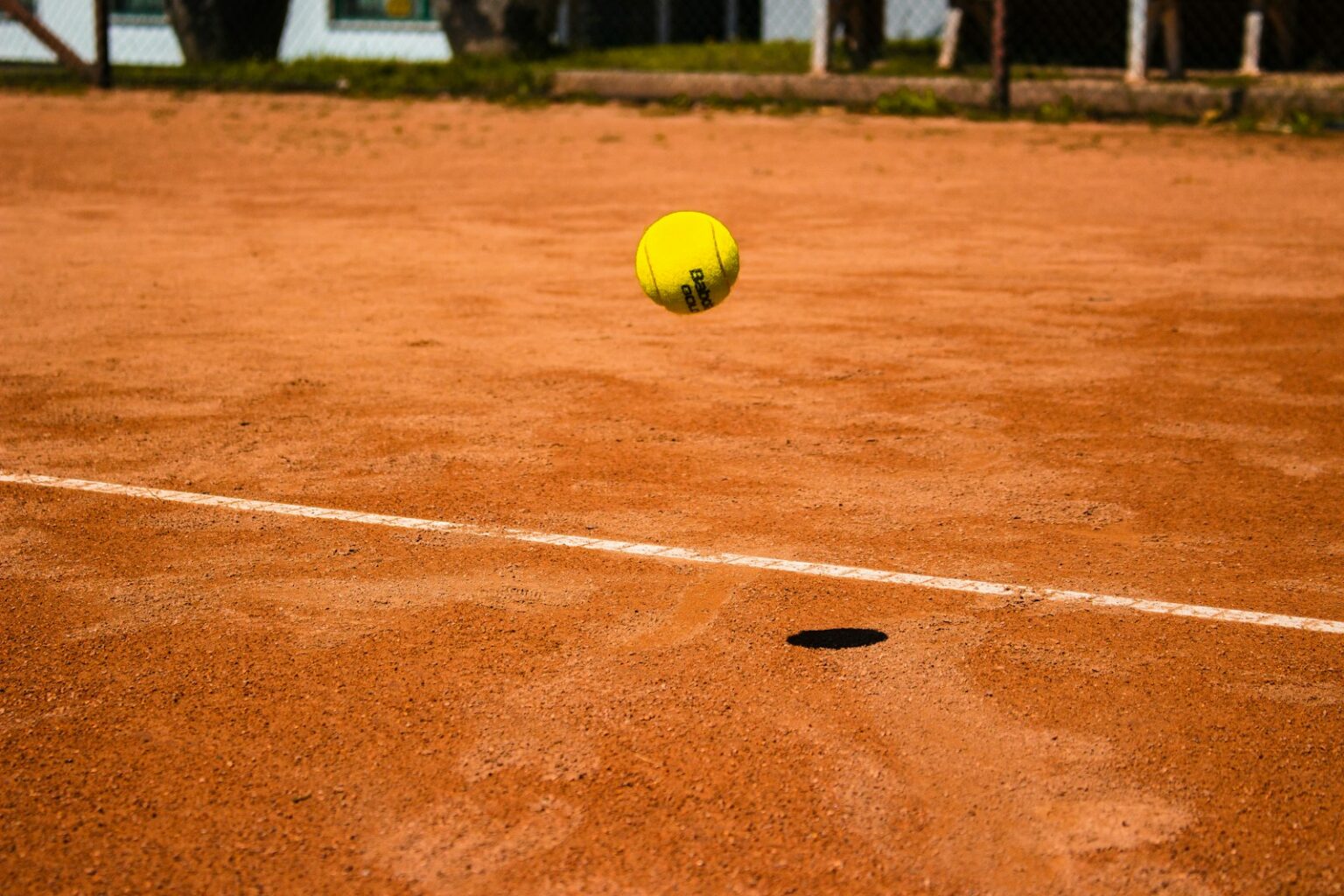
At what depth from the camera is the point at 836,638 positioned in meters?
3.91

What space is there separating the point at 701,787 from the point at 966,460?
2.54 m

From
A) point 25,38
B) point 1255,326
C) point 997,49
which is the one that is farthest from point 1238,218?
point 25,38

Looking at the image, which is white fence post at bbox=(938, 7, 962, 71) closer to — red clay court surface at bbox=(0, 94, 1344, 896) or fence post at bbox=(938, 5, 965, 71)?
fence post at bbox=(938, 5, 965, 71)

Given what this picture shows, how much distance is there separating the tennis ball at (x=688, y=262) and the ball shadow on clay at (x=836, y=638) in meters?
1.66

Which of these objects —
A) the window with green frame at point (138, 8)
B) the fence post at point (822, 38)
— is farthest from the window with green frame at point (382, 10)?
the fence post at point (822, 38)

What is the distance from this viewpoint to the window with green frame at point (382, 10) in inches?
971

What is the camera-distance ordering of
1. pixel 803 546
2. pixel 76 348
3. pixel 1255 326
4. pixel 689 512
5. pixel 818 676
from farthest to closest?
1. pixel 1255 326
2. pixel 76 348
3. pixel 689 512
4. pixel 803 546
5. pixel 818 676

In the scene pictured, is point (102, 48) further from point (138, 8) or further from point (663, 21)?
point (663, 21)

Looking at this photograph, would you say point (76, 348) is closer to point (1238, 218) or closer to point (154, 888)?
point (154, 888)

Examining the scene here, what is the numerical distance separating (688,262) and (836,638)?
175 centimetres

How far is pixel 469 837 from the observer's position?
300 cm

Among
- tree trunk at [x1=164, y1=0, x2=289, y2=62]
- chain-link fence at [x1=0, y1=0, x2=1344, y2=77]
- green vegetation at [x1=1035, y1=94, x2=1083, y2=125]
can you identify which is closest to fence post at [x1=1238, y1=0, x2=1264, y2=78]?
chain-link fence at [x1=0, y1=0, x2=1344, y2=77]

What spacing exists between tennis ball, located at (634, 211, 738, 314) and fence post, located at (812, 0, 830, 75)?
41.8ft

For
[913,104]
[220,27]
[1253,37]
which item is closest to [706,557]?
[913,104]
